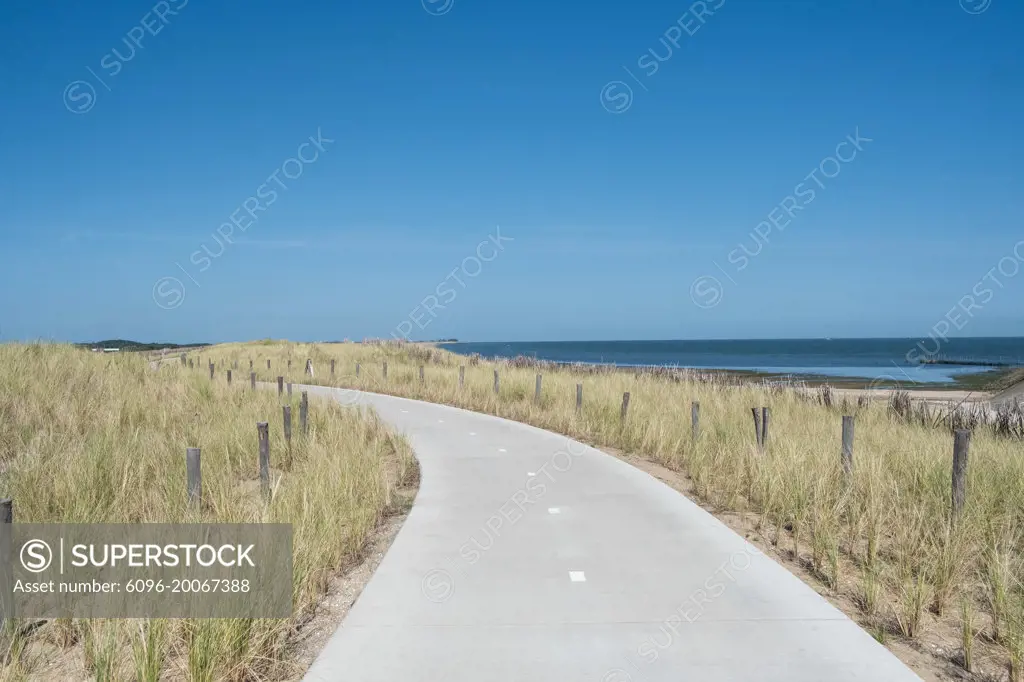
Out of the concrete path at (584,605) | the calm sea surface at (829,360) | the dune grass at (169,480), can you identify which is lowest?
the calm sea surface at (829,360)

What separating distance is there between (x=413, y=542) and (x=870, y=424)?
10.2 m

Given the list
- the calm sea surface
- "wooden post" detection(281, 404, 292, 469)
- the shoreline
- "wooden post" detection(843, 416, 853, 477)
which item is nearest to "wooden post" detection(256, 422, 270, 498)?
"wooden post" detection(281, 404, 292, 469)

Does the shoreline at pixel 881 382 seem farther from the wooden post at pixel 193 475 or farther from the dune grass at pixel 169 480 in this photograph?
the wooden post at pixel 193 475

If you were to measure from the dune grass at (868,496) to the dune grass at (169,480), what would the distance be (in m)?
4.34

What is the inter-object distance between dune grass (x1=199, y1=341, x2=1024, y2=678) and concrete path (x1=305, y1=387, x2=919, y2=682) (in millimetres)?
684

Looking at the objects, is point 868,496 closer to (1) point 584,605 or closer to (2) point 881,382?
(1) point 584,605

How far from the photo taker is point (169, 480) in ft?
25.7

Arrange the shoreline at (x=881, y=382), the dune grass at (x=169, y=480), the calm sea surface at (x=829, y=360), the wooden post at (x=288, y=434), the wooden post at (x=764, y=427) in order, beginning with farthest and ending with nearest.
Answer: the calm sea surface at (x=829, y=360)
the shoreline at (x=881, y=382)
the wooden post at (x=288, y=434)
the wooden post at (x=764, y=427)
the dune grass at (x=169, y=480)

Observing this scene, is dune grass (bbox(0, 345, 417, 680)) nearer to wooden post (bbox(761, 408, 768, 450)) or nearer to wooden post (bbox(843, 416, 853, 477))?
wooden post (bbox(761, 408, 768, 450))

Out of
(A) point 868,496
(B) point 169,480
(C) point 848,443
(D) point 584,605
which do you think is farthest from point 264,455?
(C) point 848,443

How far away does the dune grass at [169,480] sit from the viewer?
402 centimetres

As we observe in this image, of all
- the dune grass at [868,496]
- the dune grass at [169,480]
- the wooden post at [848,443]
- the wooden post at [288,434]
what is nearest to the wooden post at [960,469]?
the dune grass at [868,496]

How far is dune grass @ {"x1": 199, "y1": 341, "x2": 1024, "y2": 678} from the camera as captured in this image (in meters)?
5.20

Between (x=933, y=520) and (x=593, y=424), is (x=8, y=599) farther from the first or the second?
(x=593, y=424)
